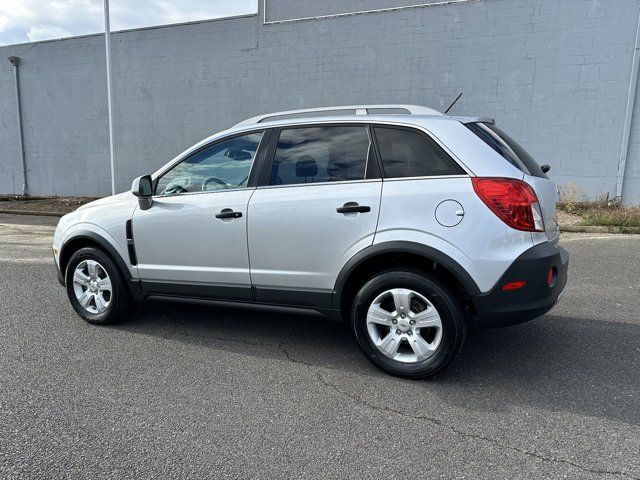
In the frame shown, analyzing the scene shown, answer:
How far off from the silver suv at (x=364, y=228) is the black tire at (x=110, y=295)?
2cm

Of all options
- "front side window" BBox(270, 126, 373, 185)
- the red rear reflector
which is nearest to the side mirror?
"front side window" BBox(270, 126, 373, 185)

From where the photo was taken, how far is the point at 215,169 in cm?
418

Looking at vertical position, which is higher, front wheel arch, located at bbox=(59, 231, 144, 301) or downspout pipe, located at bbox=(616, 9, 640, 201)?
downspout pipe, located at bbox=(616, 9, 640, 201)

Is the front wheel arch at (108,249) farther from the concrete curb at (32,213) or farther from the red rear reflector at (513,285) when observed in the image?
the concrete curb at (32,213)

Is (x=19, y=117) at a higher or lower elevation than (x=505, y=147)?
higher

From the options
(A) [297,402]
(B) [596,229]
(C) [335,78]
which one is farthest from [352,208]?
(C) [335,78]

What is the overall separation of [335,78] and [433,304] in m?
9.98

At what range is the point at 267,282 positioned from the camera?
3.84 meters

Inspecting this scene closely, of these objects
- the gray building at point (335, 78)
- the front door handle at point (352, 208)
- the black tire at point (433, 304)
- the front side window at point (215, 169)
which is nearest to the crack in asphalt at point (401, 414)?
the black tire at point (433, 304)

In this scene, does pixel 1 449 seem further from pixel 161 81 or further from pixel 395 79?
pixel 161 81

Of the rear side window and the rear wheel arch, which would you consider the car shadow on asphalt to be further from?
the rear side window

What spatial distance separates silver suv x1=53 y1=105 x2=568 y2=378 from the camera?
319 cm

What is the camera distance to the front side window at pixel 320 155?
11.9ft

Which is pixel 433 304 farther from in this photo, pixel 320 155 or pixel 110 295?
pixel 110 295
